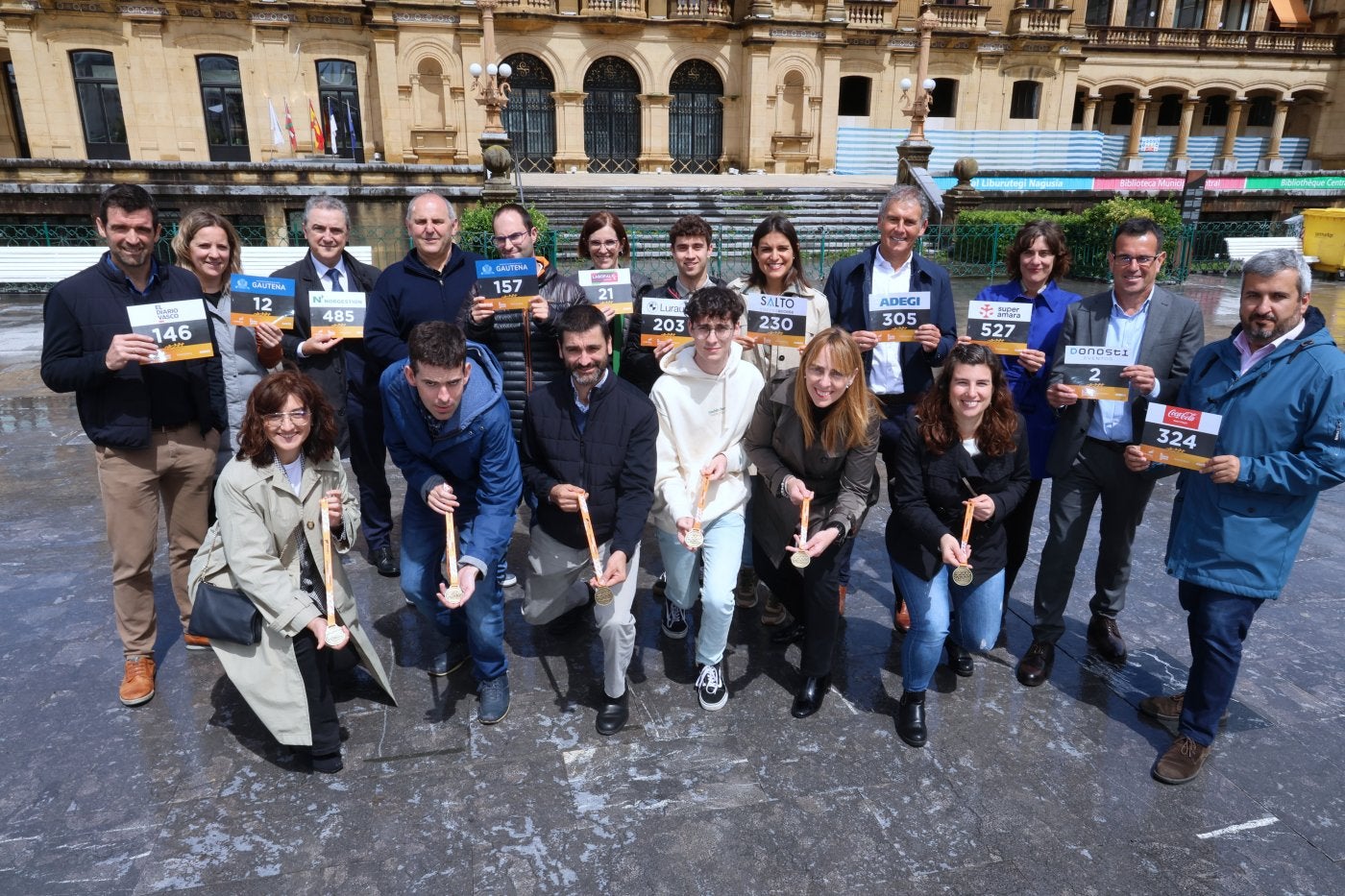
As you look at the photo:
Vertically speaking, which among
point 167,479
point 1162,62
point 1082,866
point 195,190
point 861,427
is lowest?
point 1082,866

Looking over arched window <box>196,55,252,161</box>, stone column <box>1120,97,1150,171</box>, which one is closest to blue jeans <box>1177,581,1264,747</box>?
arched window <box>196,55,252,161</box>

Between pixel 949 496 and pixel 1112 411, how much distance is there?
0.98 m

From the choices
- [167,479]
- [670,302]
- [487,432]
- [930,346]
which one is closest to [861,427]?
[930,346]

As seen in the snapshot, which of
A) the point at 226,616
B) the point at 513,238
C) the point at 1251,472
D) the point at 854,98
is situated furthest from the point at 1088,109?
the point at 226,616

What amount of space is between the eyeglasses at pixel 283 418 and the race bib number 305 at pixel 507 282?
1339mm

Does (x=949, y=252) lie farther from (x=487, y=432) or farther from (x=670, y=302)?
(x=487, y=432)

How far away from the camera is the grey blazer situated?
13.1ft

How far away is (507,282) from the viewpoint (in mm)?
4516

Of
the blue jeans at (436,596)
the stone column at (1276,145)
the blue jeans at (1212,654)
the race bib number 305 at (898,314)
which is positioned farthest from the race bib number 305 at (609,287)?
the stone column at (1276,145)

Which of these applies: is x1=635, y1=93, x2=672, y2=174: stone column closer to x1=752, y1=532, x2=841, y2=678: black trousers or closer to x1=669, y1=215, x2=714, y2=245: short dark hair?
x1=669, y1=215, x2=714, y2=245: short dark hair

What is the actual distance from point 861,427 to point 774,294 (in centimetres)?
102

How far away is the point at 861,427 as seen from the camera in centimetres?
386

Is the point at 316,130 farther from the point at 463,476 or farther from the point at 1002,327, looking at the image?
the point at 1002,327

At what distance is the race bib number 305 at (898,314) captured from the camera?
4.38 meters
